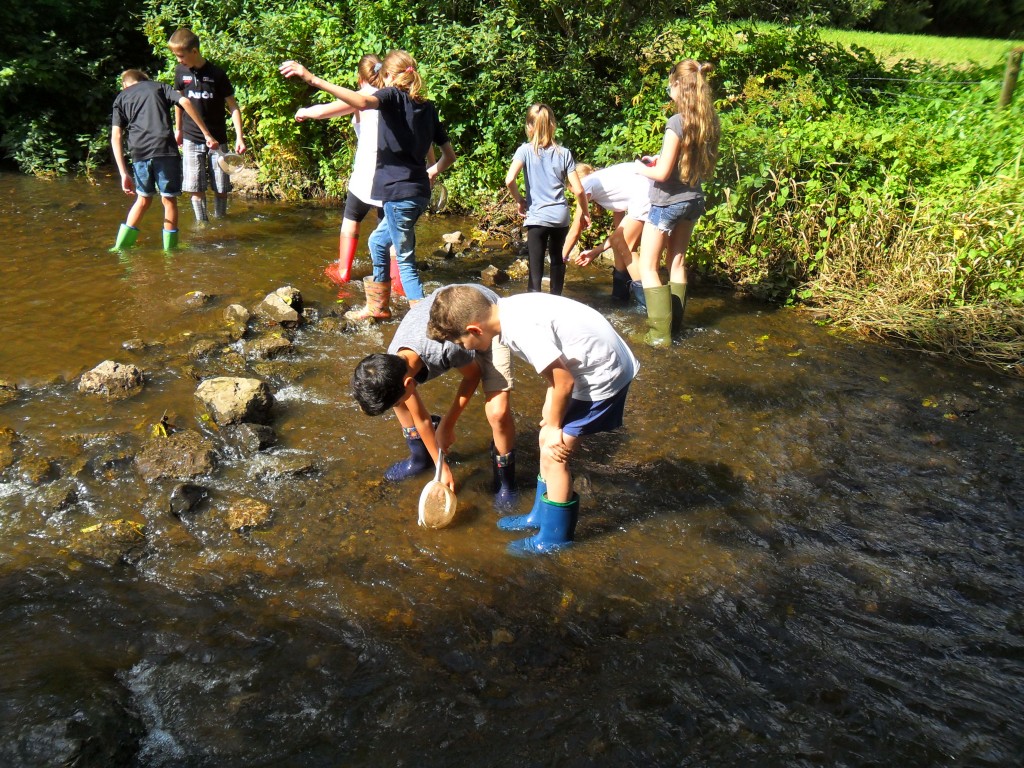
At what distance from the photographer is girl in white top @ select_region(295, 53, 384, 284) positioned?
525 cm

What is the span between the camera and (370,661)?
10.2ft

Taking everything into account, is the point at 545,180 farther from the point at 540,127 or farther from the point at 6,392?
the point at 6,392

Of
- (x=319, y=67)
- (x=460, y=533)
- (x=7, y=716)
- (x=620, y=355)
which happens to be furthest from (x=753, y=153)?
(x=7, y=716)

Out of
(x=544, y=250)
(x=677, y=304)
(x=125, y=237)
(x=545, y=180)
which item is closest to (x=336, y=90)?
(x=545, y=180)

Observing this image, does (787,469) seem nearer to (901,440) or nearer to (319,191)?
(901,440)

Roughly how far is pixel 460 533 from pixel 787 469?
6.40 feet

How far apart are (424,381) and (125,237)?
4982 mm

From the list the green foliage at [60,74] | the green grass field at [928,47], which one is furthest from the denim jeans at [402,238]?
the green grass field at [928,47]

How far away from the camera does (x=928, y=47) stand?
14.3m

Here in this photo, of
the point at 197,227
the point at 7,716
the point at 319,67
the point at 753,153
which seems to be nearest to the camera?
the point at 7,716

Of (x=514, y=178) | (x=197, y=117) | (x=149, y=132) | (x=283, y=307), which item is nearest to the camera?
(x=283, y=307)

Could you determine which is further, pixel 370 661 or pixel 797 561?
pixel 797 561

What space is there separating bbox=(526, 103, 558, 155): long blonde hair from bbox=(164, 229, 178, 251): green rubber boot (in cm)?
371

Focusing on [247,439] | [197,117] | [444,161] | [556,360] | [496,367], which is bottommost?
[247,439]
